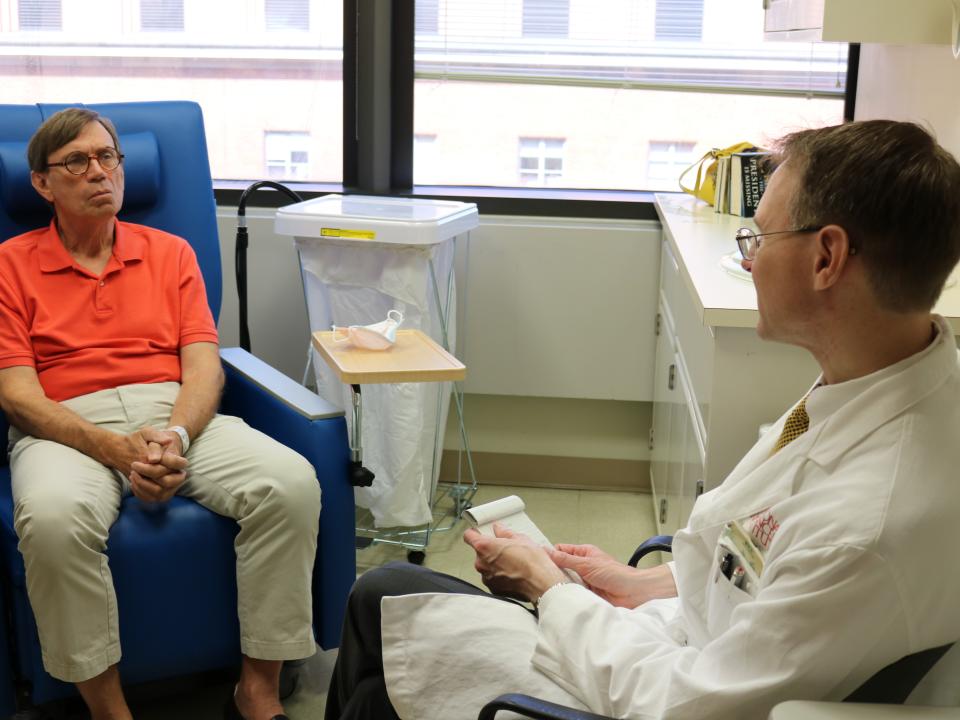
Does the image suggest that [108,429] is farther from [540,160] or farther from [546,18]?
[546,18]

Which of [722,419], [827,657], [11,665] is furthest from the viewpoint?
[11,665]

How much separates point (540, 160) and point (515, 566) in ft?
7.23

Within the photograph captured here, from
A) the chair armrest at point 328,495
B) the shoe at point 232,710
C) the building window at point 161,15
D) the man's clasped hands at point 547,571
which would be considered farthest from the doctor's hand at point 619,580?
the building window at point 161,15

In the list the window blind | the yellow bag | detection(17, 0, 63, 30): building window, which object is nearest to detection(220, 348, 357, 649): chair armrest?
the yellow bag

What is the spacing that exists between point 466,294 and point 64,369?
4.18ft

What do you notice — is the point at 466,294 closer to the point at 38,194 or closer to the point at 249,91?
the point at 249,91

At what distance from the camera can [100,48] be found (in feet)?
11.2

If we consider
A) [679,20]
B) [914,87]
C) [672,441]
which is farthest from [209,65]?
[914,87]

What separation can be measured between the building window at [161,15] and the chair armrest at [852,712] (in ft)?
9.91

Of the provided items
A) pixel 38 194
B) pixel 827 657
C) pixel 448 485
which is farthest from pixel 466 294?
pixel 827 657

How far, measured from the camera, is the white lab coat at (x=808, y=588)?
96cm

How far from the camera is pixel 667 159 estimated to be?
11.2ft

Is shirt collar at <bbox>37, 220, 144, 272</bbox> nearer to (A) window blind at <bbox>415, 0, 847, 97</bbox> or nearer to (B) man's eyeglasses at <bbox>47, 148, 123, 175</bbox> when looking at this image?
(B) man's eyeglasses at <bbox>47, 148, 123, 175</bbox>

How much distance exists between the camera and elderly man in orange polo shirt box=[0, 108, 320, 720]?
1887 millimetres
